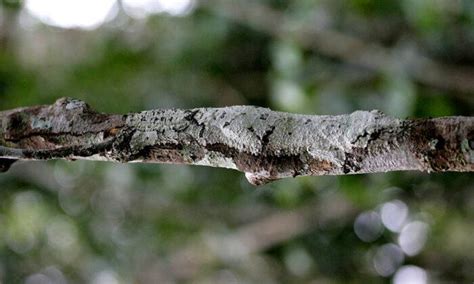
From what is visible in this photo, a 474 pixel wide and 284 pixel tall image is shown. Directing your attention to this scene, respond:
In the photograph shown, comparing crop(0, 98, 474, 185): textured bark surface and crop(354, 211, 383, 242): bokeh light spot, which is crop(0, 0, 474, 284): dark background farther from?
crop(0, 98, 474, 185): textured bark surface

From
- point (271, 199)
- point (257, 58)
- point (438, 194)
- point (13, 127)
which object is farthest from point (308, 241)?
point (13, 127)

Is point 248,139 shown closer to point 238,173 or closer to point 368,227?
point 238,173

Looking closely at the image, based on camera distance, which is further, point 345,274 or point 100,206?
point 100,206

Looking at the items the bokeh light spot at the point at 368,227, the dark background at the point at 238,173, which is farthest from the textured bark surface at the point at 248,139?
the bokeh light spot at the point at 368,227

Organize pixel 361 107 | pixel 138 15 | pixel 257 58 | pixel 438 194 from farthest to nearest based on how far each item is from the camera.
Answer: pixel 138 15 < pixel 257 58 < pixel 438 194 < pixel 361 107

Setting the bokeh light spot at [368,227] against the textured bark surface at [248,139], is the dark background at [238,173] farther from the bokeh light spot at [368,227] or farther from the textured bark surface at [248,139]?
the textured bark surface at [248,139]

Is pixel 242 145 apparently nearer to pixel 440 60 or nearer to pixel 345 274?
pixel 440 60

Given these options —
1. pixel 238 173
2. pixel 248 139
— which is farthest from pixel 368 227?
pixel 248 139
